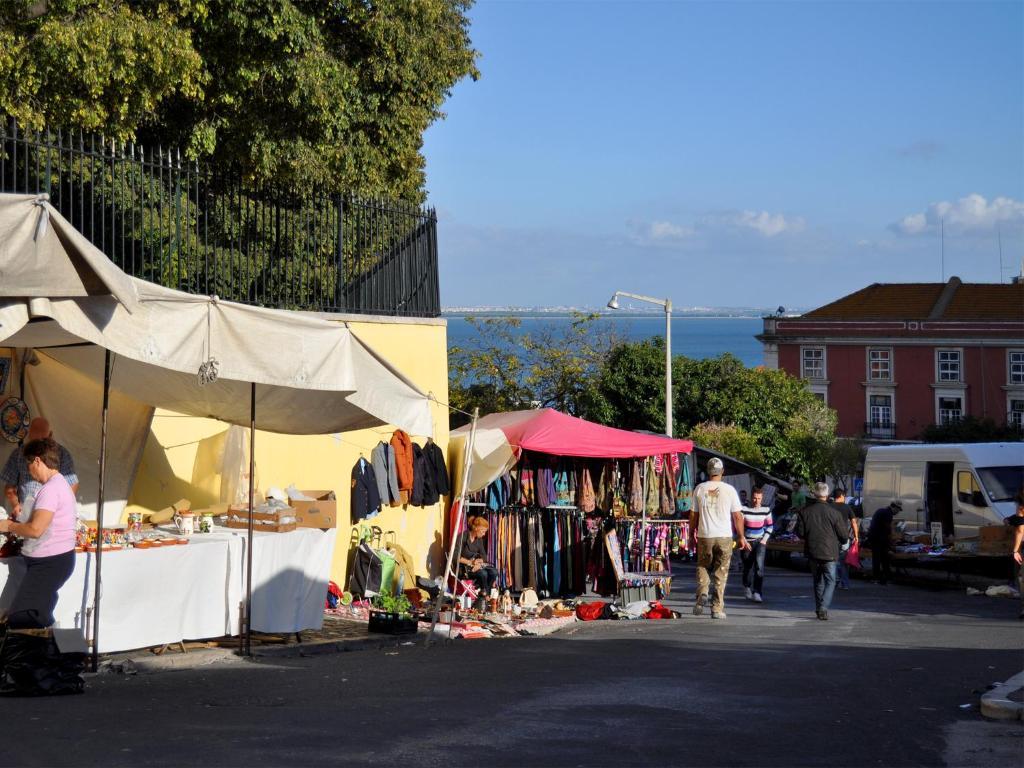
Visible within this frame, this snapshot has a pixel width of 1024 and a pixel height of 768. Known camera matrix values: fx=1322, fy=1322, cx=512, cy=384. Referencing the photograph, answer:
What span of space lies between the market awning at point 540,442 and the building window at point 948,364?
6154 cm

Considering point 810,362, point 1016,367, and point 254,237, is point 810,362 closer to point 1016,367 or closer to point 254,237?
point 1016,367

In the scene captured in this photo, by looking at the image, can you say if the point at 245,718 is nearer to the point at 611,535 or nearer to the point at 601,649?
the point at 601,649

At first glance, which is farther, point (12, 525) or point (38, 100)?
point (38, 100)

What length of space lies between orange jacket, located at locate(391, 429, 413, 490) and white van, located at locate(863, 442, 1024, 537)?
476 inches

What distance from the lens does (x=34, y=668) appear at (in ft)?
28.7

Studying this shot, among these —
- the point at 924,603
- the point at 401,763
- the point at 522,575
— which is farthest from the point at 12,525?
the point at 924,603

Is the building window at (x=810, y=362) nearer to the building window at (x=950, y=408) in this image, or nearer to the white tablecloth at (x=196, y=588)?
the building window at (x=950, y=408)

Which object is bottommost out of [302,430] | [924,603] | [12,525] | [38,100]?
[924,603]

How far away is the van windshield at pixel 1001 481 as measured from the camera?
80.9ft

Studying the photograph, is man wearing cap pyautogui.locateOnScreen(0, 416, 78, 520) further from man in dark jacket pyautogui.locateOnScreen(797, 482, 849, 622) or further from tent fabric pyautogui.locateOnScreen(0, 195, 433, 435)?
man in dark jacket pyautogui.locateOnScreen(797, 482, 849, 622)

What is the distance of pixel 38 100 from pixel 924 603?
47.5ft

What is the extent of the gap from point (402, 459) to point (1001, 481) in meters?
13.6

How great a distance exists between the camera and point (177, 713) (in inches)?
324

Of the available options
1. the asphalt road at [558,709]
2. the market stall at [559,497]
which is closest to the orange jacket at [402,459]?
the market stall at [559,497]
